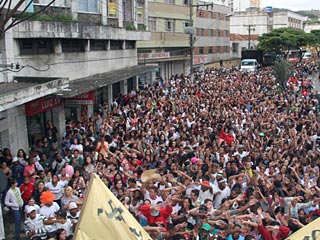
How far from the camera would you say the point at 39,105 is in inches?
579

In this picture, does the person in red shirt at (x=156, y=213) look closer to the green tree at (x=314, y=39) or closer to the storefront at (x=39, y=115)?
the storefront at (x=39, y=115)

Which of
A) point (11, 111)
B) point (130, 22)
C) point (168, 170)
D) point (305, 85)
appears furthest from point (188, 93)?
point (168, 170)

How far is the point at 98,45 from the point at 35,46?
619cm

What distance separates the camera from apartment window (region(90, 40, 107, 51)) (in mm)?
21094

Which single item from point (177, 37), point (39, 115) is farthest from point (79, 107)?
point (177, 37)

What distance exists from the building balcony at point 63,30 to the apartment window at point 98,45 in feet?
1.39

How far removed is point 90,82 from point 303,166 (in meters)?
9.51

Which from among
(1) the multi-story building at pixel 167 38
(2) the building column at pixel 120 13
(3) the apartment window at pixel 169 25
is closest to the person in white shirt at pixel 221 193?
(2) the building column at pixel 120 13

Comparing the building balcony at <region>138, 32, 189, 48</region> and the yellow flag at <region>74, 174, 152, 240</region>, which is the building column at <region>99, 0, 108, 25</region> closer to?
the building balcony at <region>138, 32, 189, 48</region>

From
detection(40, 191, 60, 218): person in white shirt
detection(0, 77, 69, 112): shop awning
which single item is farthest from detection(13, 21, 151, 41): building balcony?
detection(40, 191, 60, 218): person in white shirt

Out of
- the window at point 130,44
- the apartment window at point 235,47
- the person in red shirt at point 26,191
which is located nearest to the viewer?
the person in red shirt at point 26,191

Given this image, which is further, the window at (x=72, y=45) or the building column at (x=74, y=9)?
the building column at (x=74, y=9)

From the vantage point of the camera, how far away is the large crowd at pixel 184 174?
7.71m

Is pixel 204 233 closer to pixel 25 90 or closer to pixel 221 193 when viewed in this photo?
pixel 221 193
